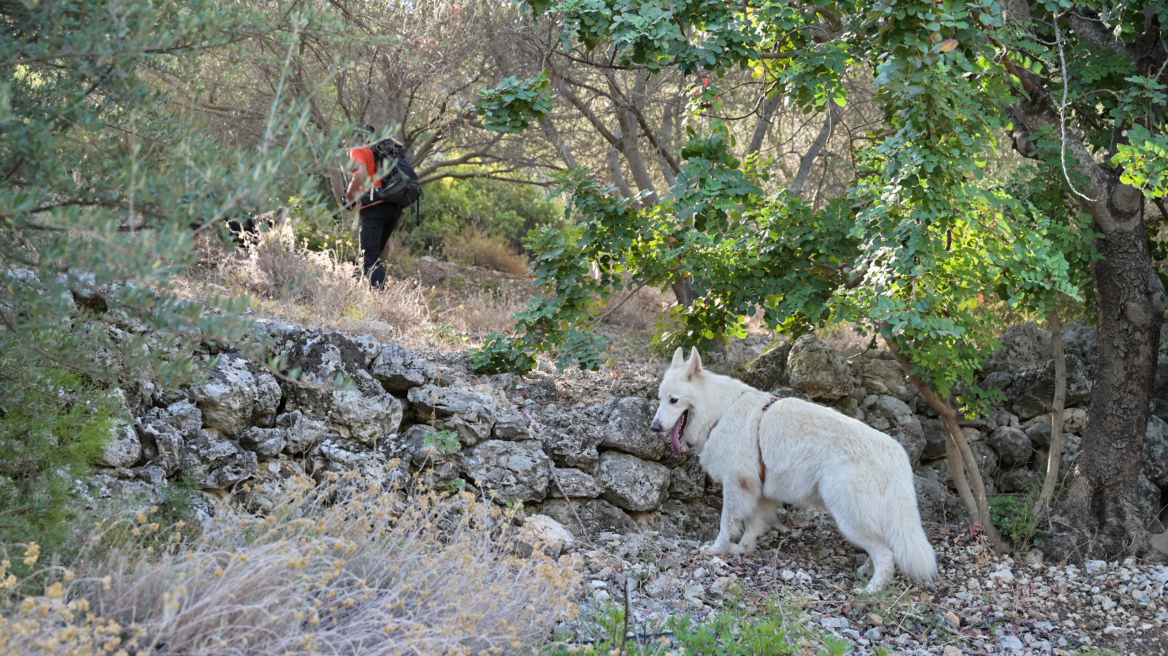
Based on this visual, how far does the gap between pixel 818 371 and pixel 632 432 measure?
2.20 metres

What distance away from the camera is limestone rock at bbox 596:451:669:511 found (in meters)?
6.70

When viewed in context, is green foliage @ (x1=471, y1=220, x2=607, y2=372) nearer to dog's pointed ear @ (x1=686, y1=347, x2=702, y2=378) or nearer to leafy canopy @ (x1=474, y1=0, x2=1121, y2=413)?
leafy canopy @ (x1=474, y1=0, x2=1121, y2=413)

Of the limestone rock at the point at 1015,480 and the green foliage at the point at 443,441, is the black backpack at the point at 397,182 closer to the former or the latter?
the green foliage at the point at 443,441

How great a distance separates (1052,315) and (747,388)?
106 inches

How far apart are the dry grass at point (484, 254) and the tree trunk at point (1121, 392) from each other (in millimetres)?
10788

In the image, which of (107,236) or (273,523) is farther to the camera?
(273,523)

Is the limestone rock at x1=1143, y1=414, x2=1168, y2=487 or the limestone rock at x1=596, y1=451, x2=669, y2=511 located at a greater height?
the limestone rock at x1=1143, y1=414, x2=1168, y2=487

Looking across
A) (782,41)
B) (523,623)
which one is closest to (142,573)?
(523,623)

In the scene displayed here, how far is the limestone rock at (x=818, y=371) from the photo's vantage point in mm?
8070

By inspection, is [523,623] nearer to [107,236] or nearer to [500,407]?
[107,236]

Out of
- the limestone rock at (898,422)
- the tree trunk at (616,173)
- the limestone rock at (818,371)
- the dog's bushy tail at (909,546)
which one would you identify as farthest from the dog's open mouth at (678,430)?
the tree trunk at (616,173)

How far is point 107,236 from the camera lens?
2479 millimetres

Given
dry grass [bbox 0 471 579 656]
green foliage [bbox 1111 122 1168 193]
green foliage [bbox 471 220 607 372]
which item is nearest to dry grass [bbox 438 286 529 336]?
green foliage [bbox 471 220 607 372]

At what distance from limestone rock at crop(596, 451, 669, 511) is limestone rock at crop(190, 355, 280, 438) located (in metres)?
2.51
